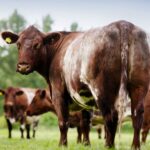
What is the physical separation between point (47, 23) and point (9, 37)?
83.8 m

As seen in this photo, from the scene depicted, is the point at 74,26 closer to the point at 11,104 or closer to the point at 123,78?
the point at 11,104

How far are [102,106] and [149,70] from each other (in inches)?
40.8

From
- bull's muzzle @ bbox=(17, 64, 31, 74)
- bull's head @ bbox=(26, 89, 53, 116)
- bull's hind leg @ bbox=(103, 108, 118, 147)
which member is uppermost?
bull's muzzle @ bbox=(17, 64, 31, 74)

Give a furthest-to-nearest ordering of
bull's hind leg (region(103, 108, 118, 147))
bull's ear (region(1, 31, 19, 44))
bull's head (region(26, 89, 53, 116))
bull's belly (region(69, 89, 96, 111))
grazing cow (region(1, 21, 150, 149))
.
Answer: bull's head (region(26, 89, 53, 116)) < bull's ear (region(1, 31, 19, 44)) < bull's belly (region(69, 89, 96, 111)) < bull's hind leg (region(103, 108, 118, 147)) < grazing cow (region(1, 21, 150, 149))

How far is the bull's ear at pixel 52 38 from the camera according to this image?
12625mm

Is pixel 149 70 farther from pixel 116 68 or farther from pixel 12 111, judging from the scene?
pixel 12 111

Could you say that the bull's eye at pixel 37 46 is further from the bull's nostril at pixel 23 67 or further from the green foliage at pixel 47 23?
the green foliage at pixel 47 23

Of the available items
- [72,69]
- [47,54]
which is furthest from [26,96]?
[72,69]

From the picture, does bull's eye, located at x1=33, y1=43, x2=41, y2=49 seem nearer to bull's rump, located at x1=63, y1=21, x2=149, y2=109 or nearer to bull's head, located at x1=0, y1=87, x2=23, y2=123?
bull's rump, located at x1=63, y1=21, x2=149, y2=109

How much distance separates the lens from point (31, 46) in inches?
476

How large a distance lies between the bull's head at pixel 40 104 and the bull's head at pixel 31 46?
745cm

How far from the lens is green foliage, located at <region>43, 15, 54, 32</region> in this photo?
315ft

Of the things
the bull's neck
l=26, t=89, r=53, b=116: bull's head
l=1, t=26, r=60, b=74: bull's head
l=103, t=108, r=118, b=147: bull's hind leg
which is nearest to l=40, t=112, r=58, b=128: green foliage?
l=26, t=89, r=53, b=116: bull's head

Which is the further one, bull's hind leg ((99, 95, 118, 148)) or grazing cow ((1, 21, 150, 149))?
bull's hind leg ((99, 95, 118, 148))
